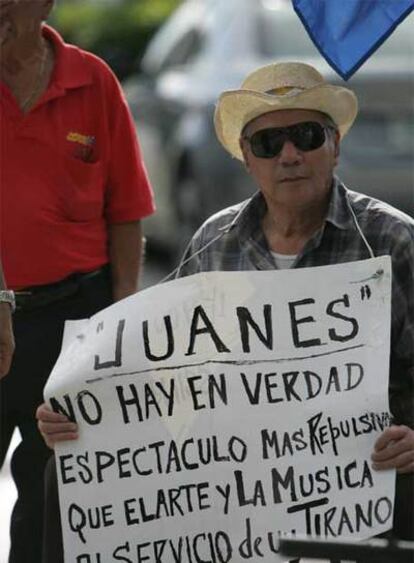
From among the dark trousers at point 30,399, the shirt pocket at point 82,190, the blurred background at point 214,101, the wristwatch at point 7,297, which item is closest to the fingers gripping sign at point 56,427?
the wristwatch at point 7,297

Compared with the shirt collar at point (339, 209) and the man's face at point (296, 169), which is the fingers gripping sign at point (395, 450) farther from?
the man's face at point (296, 169)

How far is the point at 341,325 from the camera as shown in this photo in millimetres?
4336

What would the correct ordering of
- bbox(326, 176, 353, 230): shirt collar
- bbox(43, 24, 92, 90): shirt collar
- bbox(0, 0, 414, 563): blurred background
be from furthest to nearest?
bbox(0, 0, 414, 563): blurred background
bbox(43, 24, 92, 90): shirt collar
bbox(326, 176, 353, 230): shirt collar

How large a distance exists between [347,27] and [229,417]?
3.85ft

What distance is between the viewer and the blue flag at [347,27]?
15.8 feet

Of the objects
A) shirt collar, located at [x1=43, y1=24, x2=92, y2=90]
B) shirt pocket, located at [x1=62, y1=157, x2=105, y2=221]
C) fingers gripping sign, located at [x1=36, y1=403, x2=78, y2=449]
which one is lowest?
fingers gripping sign, located at [x1=36, y1=403, x2=78, y2=449]

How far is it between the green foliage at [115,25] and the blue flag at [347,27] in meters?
12.9

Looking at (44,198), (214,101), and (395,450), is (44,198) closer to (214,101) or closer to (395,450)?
(395,450)

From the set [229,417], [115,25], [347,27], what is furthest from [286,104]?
[115,25]

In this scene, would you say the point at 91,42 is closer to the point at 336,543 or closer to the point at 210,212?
the point at 210,212

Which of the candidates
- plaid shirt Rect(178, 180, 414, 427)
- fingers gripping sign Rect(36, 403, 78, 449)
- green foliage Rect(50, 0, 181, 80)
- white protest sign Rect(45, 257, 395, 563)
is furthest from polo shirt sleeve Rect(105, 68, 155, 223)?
green foliage Rect(50, 0, 181, 80)

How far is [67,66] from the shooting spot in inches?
209

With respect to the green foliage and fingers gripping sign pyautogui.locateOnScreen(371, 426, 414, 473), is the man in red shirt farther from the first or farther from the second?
the green foliage

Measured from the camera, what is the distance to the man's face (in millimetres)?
4555
